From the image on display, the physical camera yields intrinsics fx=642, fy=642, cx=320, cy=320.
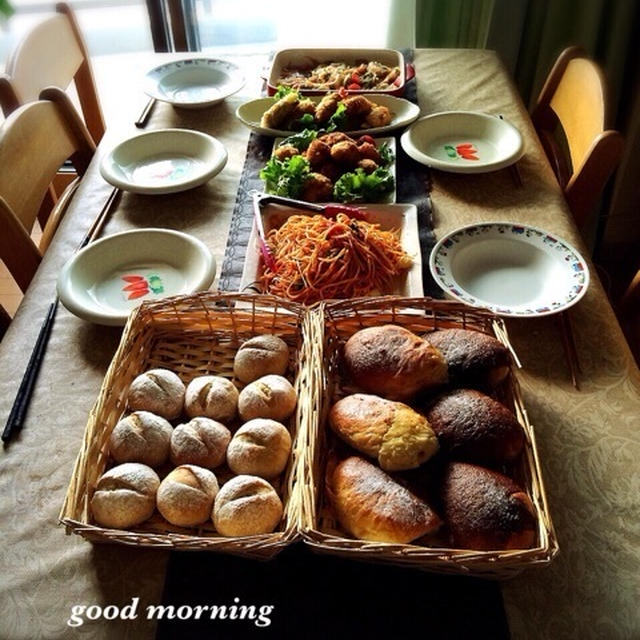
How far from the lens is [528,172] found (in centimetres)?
136

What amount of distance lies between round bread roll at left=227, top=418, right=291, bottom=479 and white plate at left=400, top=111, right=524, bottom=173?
31.0 inches

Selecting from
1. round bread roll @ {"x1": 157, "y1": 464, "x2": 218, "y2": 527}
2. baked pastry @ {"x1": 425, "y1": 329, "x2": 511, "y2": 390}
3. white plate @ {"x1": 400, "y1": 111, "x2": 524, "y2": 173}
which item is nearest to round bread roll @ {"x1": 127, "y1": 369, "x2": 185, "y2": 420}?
round bread roll @ {"x1": 157, "y1": 464, "x2": 218, "y2": 527}

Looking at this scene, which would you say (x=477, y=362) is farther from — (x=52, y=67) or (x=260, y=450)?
(x=52, y=67)

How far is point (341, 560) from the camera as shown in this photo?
71 cm

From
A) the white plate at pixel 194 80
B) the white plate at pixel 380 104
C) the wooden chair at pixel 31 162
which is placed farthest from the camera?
the white plate at pixel 194 80

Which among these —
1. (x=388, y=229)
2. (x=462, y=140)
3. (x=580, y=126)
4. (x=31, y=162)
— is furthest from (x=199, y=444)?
(x=580, y=126)

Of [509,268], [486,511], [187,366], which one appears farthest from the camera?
[509,268]

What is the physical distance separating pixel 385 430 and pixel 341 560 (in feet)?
0.49

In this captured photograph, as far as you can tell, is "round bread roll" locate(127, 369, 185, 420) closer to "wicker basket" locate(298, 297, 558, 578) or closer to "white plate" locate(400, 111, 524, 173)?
"wicker basket" locate(298, 297, 558, 578)

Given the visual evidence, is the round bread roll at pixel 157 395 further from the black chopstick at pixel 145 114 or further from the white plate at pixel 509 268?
the black chopstick at pixel 145 114

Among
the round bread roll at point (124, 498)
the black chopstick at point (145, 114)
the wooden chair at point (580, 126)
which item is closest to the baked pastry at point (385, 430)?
the round bread roll at point (124, 498)

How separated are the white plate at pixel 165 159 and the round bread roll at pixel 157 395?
0.58 meters

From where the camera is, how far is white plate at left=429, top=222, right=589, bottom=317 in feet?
3.38

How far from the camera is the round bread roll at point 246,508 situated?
67 cm
